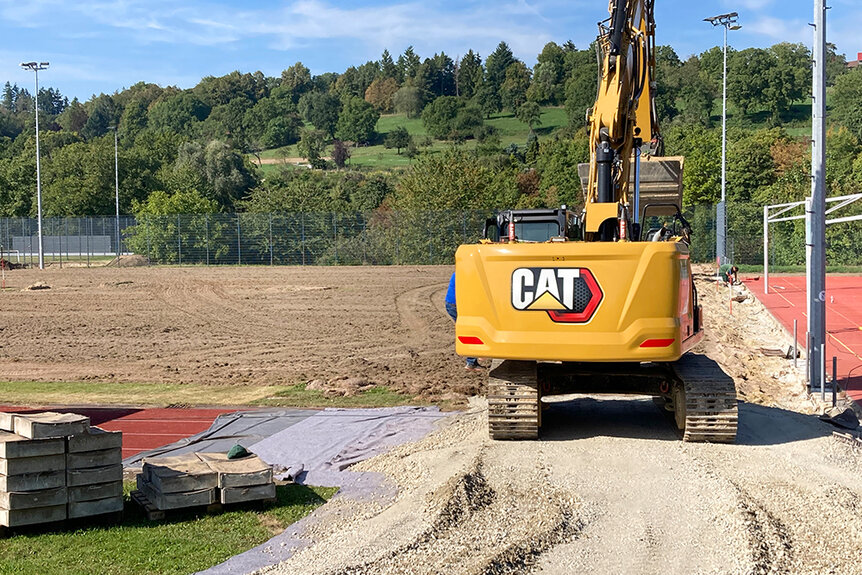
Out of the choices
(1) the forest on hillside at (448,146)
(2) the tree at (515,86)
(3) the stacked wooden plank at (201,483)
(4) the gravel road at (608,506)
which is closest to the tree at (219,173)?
(1) the forest on hillside at (448,146)

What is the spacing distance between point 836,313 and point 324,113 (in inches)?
6146

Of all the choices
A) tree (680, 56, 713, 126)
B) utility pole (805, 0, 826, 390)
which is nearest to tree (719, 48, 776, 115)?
tree (680, 56, 713, 126)

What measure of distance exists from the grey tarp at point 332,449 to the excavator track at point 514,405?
60.6 inches

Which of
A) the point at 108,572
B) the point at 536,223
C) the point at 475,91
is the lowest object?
the point at 108,572

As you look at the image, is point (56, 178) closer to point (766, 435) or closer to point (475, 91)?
point (766, 435)

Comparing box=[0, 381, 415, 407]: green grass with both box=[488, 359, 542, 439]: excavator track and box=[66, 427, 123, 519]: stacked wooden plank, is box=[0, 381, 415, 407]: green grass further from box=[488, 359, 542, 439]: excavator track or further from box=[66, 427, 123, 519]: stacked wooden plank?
box=[66, 427, 123, 519]: stacked wooden plank

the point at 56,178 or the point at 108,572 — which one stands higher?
the point at 56,178

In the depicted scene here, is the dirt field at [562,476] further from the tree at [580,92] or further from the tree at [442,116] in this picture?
the tree at [442,116]

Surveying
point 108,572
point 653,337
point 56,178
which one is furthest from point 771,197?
point 56,178

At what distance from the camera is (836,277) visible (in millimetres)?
39500

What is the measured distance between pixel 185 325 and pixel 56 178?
6322cm

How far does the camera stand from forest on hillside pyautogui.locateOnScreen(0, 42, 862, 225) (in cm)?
6588

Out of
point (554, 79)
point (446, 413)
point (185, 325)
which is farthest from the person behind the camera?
point (554, 79)

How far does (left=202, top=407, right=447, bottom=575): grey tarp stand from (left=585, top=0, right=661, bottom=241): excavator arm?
3.71 meters
